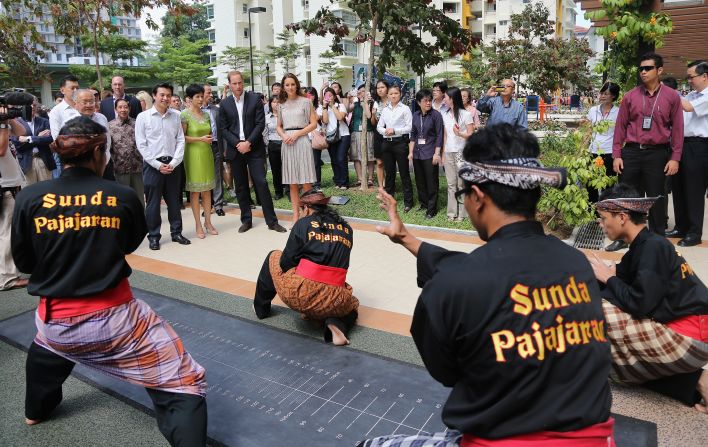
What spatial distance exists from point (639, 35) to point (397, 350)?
19.1ft

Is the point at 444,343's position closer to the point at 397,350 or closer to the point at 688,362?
the point at 688,362

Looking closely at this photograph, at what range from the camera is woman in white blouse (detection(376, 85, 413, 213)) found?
28.1ft

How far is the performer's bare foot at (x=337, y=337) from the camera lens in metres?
4.21

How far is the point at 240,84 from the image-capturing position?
7637 millimetres

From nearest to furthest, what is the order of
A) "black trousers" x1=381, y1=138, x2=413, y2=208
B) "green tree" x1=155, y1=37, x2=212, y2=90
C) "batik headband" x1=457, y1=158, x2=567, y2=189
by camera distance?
"batik headband" x1=457, y1=158, x2=567, y2=189
"black trousers" x1=381, y1=138, x2=413, y2=208
"green tree" x1=155, y1=37, x2=212, y2=90

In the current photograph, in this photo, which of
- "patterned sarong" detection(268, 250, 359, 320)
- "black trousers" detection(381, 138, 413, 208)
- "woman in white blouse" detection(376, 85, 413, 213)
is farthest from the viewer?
"black trousers" detection(381, 138, 413, 208)

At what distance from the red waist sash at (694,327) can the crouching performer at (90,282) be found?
2587 mm

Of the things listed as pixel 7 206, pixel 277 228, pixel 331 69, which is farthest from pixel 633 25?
pixel 331 69

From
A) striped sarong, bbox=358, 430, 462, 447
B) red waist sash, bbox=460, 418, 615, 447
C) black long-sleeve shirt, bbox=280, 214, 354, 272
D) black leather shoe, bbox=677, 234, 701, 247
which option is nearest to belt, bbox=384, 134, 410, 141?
black leather shoe, bbox=677, 234, 701, 247

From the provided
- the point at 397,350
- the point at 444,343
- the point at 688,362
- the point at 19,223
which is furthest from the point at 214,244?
the point at 444,343

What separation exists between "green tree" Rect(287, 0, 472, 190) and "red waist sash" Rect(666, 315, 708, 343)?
7.09 m

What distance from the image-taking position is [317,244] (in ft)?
13.8

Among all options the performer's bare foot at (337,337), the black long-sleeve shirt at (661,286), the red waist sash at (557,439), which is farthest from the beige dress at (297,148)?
the red waist sash at (557,439)

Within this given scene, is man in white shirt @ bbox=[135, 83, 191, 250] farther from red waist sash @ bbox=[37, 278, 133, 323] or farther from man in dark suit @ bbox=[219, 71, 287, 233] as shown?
red waist sash @ bbox=[37, 278, 133, 323]
